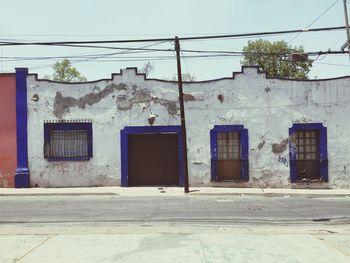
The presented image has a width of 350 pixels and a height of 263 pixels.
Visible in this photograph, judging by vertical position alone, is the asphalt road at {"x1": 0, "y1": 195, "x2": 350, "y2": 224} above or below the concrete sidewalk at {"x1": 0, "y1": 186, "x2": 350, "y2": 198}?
above

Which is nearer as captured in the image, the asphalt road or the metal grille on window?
the asphalt road

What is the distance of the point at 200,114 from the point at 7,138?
8353 millimetres

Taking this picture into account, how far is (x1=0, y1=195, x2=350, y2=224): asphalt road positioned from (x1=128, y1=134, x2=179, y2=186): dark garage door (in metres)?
3.37

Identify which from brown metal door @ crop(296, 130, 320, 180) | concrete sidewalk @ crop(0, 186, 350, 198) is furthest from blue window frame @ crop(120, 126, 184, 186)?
brown metal door @ crop(296, 130, 320, 180)

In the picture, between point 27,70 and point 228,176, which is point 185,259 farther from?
point 27,70

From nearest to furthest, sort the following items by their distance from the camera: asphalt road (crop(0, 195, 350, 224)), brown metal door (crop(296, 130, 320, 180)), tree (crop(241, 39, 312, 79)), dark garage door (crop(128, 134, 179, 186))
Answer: asphalt road (crop(0, 195, 350, 224)) → brown metal door (crop(296, 130, 320, 180)) → dark garage door (crop(128, 134, 179, 186)) → tree (crop(241, 39, 312, 79))

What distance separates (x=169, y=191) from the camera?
63.8ft

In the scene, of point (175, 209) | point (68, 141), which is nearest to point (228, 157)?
point (68, 141)

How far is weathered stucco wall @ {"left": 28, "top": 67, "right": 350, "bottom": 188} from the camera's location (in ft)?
67.7

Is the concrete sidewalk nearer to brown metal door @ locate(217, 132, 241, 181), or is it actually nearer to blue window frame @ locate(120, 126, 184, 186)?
blue window frame @ locate(120, 126, 184, 186)

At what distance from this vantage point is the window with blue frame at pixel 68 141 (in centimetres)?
2083

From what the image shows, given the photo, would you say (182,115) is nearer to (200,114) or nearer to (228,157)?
(200,114)

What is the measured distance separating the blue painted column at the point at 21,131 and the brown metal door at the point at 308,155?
1163 centimetres

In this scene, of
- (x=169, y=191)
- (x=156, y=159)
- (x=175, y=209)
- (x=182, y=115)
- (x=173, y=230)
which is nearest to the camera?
(x=173, y=230)
